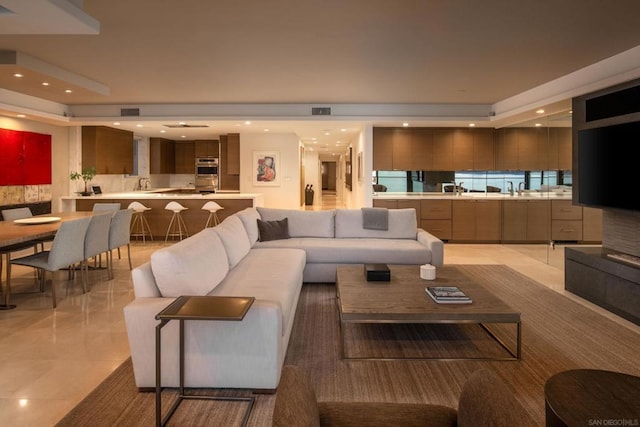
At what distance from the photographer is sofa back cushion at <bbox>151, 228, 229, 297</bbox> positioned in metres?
2.70

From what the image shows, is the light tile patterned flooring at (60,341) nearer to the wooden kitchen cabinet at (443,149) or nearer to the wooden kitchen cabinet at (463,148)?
the wooden kitchen cabinet at (463,148)

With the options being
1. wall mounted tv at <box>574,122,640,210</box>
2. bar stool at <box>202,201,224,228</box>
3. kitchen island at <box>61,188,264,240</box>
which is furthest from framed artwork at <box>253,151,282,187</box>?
wall mounted tv at <box>574,122,640,210</box>

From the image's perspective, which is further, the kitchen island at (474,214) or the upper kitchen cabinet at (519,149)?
the upper kitchen cabinet at (519,149)

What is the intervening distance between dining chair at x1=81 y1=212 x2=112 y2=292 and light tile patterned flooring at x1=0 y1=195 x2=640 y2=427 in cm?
32

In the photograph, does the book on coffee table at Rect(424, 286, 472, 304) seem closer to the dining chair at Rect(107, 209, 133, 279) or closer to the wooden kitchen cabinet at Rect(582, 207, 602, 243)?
the wooden kitchen cabinet at Rect(582, 207, 602, 243)

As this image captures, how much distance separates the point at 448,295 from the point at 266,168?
7.73 meters

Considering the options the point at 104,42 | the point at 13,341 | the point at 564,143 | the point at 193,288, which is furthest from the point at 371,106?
the point at 13,341

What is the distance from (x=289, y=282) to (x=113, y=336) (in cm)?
152

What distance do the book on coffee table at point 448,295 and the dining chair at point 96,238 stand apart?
3.83 m

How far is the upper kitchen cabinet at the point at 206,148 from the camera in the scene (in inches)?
467

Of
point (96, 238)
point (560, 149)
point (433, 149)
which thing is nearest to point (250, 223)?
point (96, 238)

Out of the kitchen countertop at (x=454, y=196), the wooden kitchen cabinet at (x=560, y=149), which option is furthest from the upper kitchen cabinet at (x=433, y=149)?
the wooden kitchen cabinet at (x=560, y=149)

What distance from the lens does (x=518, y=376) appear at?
9.05 ft

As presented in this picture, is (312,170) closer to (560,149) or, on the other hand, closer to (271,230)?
(560,149)
